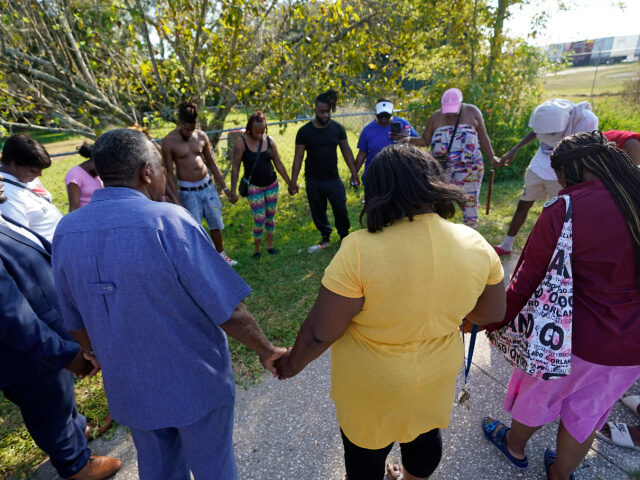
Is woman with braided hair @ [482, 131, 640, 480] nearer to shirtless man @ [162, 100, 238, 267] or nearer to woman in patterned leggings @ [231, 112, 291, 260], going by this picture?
woman in patterned leggings @ [231, 112, 291, 260]

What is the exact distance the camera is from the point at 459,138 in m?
4.32

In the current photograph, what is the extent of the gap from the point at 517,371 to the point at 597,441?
0.79 m

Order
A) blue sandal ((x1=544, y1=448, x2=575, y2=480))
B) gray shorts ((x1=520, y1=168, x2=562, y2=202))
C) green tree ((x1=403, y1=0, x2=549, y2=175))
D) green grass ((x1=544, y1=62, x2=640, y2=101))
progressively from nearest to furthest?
1. blue sandal ((x1=544, y1=448, x2=575, y2=480))
2. gray shorts ((x1=520, y1=168, x2=562, y2=202))
3. green tree ((x1=403, y1=0, x2=549, y2=175))
4. green grass ((x1=544, y1=62, x2=640, y2=101))

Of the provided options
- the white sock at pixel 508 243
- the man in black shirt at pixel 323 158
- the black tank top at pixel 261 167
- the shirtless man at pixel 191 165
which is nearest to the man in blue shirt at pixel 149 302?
the shirtless man at pixel 191 165

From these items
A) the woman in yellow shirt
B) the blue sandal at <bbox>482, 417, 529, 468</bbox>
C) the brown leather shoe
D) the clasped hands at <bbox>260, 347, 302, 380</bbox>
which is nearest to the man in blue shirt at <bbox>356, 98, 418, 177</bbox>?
the blue sandal at <bbox>482, 417, 529, 468</bbox>

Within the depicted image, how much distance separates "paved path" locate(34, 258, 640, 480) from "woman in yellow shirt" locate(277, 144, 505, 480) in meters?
0.88

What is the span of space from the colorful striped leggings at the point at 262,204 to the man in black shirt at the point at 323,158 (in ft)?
1.00

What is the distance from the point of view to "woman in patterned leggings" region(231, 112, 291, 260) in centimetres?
454

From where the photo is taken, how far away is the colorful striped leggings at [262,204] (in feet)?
15.5

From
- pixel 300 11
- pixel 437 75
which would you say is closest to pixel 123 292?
pixel 300 11

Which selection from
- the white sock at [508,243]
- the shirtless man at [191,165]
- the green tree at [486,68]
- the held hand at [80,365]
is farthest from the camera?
the green tree at [486,68]

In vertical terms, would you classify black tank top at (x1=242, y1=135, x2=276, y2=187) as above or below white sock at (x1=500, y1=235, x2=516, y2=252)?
above

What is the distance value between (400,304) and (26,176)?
291 centimetres

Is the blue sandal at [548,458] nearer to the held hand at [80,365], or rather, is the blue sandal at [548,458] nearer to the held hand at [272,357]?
the held hand at [272,357]
